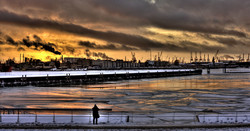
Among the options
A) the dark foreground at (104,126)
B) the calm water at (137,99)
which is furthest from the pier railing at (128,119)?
the calm water at (137,99)

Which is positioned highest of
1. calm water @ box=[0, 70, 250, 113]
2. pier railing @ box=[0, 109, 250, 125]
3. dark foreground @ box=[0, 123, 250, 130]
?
pier railing @ box=[0, 109, 250, 125]

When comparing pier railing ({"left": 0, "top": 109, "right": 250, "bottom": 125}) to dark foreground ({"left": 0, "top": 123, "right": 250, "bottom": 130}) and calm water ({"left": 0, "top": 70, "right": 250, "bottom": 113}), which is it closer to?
dark foreground ({"left": 0, "top": 123, "right": 250, "bottom": 130})

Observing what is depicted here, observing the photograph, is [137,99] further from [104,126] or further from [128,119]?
[104,126]

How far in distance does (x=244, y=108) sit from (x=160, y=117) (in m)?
11.4

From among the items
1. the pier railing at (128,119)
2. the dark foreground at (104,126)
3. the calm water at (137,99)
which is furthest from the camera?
the calm water at (137,99)

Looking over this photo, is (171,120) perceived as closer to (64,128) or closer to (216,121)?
(216,121)

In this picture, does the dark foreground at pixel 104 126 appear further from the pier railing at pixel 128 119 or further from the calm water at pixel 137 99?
the calm water at pixel 137 99

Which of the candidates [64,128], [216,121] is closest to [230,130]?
[216,121]

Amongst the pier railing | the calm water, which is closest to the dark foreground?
the pier railing

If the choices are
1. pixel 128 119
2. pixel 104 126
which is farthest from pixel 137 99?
pixel 104 126

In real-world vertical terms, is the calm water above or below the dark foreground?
below

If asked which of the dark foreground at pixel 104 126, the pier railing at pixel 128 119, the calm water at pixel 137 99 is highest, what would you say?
the pier railing at pixel 128 119

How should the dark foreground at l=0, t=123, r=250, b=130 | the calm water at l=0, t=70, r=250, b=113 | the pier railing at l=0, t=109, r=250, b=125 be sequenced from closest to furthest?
1. the dark foreground at l=0, t=123, r=250, b=130
2. the pier railing at l=0, t=109, r=250, b=125
3. the calm water at l=0, t=70, r=250, b=113

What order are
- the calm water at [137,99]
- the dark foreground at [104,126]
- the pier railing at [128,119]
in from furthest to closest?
the calm water at [137,99]
the pier railing at [128,119]
the dark foreground at [104,126]
